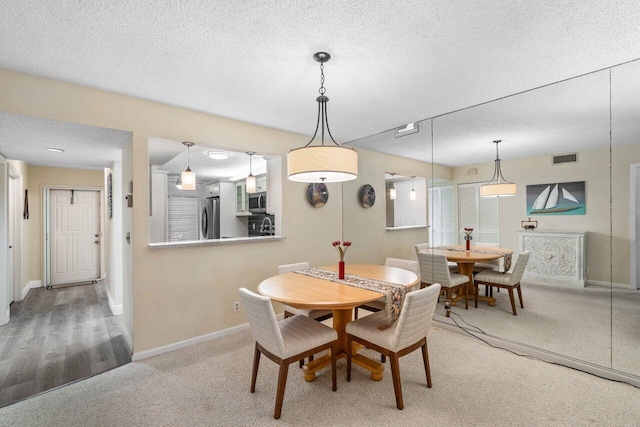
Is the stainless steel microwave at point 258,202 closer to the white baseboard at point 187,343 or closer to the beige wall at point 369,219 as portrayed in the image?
the beige wall at point 369,219

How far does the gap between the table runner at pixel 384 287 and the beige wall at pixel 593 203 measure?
156cm

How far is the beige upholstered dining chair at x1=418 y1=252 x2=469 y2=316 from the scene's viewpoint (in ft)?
10.8

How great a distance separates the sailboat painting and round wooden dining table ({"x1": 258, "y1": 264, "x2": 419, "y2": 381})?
4.69ft

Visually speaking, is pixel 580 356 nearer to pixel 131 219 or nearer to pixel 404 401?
pixel 404 401

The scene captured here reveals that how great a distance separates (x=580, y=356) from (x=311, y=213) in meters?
3.02

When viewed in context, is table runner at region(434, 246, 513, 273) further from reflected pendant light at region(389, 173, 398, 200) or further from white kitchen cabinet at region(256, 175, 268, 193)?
white kitchen cabinet at region(256, 175, 268, 193)

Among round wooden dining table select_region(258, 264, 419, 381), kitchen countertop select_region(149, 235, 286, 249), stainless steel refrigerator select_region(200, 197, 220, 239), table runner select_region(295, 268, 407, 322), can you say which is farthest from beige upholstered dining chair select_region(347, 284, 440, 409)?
stainless steel refrigerator select_region(200, 197, 220, 239)

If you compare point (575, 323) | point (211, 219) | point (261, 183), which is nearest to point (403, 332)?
point (575, 323)

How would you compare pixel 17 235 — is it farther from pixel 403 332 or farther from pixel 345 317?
pixel 403 332

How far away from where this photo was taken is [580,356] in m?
2.42

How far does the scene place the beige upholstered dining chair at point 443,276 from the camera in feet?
10.8

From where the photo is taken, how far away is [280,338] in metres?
1.82

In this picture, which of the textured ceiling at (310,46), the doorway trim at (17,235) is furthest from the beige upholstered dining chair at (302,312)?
the doorway trim at (17,235)

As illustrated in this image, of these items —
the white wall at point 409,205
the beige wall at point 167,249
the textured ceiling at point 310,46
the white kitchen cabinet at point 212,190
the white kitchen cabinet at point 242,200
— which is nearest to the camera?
the textured ceiling at point 310,46
